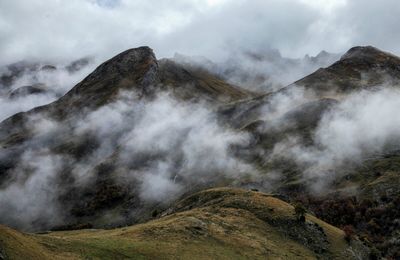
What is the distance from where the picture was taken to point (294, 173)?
184m

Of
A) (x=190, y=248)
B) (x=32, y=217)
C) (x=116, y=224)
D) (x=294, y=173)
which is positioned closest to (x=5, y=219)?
(x=32, y=217)

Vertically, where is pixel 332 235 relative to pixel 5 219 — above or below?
below

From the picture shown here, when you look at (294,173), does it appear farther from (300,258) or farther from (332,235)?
(300,258)

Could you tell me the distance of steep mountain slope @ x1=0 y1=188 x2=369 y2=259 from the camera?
59.3 meters

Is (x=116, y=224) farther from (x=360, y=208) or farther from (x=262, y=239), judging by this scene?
(x=262, y=239)

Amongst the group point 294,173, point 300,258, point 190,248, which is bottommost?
point 300,258

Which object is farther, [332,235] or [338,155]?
[338,155]

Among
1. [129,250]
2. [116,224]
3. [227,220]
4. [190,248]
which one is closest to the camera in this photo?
[129,250]

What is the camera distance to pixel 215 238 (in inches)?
3118

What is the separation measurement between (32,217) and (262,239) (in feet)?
436

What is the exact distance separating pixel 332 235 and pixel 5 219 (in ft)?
468

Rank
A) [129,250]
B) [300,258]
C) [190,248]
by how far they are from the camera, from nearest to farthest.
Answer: [129,250] < [190,248] < [300,258]

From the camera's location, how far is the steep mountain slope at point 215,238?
59.3 m

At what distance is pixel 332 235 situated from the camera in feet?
310
